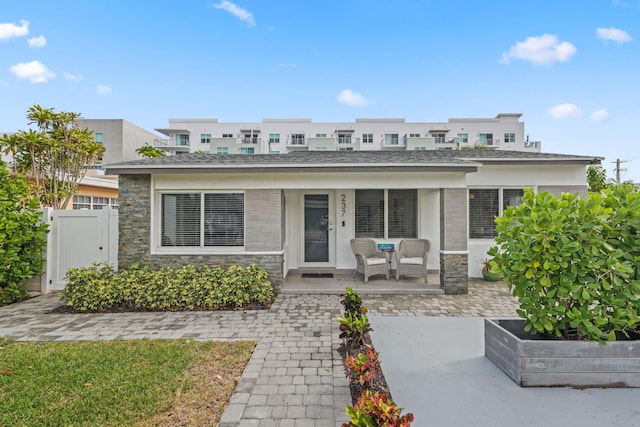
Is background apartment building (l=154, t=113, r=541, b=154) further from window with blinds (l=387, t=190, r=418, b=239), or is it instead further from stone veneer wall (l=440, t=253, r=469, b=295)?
stone veneer wall (l=440, t=253, r=469, b=295)

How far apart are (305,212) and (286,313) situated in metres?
4.20

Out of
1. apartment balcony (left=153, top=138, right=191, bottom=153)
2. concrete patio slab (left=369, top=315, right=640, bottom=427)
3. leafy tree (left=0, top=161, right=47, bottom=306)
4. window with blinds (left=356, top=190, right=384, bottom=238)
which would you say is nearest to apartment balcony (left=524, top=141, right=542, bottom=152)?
window with blinds (left=356, top=190, right=384, bottom=238)

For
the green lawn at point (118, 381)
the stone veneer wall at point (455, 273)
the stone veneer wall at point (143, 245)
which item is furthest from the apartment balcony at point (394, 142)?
the green lawn at point (118, 381)

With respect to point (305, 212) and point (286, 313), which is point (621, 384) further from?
Result: point (305, 212)

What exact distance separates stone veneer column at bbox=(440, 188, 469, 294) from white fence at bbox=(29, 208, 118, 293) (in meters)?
8.02

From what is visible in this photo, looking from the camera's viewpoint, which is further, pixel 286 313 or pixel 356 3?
pixel 356 3

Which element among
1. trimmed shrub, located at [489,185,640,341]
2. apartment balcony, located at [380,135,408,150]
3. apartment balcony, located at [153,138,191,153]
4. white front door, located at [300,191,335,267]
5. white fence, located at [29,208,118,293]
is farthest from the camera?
apartment balcony, located at [380,135,408,150]

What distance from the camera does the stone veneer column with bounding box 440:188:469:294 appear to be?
24.4 feet

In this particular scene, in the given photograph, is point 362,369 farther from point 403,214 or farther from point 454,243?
point 403,214

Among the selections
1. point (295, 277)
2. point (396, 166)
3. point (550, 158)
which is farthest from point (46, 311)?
point (550, 158)

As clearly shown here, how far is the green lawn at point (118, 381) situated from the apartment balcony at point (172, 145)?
47316 millimetres

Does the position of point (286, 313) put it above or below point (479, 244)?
below

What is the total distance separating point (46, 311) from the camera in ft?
20.7

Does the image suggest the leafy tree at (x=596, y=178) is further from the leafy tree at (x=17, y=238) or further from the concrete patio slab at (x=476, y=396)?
the leafy tree at (x=17, y=238)
